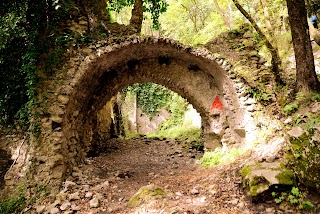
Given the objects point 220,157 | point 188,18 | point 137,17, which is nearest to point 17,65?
point 137,17

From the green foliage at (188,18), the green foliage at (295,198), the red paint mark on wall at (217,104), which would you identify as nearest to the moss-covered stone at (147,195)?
the green foliage at (295,198)

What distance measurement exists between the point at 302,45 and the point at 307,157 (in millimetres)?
2492

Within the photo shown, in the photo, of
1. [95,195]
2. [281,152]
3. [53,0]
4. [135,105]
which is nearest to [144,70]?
[53,0]

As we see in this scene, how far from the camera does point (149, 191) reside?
4.28m

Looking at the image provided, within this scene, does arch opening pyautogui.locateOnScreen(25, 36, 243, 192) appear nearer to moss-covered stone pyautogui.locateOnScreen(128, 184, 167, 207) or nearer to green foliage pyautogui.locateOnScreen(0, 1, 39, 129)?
green foliage pyautogui.locateOnScreen(0, 1, 39, 129)

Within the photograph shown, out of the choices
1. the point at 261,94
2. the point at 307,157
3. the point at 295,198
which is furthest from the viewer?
the point at 261,94

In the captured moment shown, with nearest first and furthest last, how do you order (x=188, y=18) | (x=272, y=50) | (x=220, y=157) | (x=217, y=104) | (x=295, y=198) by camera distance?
(x=295, y=198) → (x=272, y=50) → (x=220, y=157) → (x=217, y=104) → (x=188, y=18)

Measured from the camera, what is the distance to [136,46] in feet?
21.2

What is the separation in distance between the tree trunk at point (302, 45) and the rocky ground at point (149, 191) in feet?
5.15

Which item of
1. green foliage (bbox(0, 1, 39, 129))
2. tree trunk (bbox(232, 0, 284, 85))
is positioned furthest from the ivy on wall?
green foliage (bbox(0, 1, 39, 129))

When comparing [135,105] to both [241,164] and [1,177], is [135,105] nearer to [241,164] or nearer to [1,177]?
[1,177]

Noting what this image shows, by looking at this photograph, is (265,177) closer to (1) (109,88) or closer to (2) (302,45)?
(2) (302,45)

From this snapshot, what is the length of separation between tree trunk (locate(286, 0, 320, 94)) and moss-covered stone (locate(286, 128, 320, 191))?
1707 millimetres

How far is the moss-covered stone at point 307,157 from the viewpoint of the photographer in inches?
131
